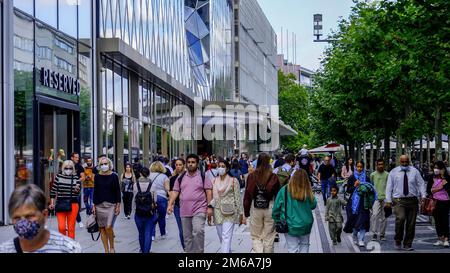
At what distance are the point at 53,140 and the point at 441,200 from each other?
12170mm

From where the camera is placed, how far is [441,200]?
14633 millimetres

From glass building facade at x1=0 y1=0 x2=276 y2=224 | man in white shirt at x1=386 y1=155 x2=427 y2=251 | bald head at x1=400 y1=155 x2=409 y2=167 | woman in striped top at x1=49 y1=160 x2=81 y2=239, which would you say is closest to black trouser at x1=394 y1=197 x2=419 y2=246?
man in white shirt at x1=386 y1=155 x2=427 y2=251

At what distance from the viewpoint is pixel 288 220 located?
9688 millimetres

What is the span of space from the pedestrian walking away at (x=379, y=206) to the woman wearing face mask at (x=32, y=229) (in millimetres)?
11771

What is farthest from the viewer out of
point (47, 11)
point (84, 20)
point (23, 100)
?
point (84, 20)

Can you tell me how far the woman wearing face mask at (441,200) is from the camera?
47.7ft

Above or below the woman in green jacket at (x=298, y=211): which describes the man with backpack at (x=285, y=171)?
above

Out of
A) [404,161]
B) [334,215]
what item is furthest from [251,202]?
[404,161]

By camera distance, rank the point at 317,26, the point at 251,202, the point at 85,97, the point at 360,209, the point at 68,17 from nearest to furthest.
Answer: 1. the point at 251,202
2. the point at 360,209
3. the point at 68,17
4. the point at 85,97
5. the point at 317,26

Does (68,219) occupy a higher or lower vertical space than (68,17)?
lower

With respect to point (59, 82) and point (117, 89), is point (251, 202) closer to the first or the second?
point (59, 82)

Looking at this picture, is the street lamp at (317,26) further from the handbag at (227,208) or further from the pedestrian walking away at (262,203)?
the pedestrian walking away at (262,203)

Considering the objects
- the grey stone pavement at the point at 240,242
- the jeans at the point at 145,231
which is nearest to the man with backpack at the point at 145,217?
the jeans at the point at 145,231
